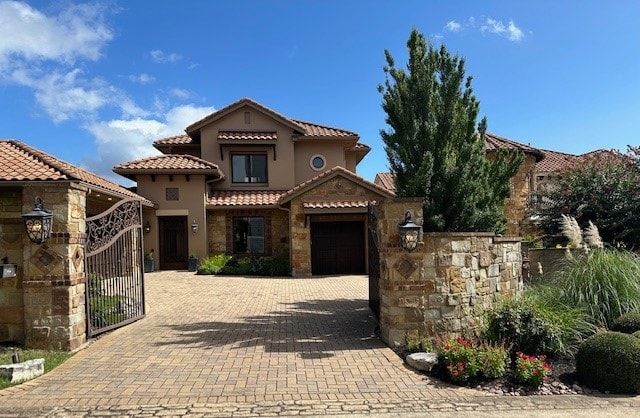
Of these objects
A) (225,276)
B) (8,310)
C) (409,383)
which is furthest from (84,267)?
(225,276)

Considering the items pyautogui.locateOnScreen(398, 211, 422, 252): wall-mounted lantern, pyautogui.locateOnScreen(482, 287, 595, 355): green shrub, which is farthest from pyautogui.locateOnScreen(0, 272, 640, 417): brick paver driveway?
pyautogui.locateOnScreen(398, 211, 422, 252): wall-mounted lantern

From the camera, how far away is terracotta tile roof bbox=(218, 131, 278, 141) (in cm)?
1962

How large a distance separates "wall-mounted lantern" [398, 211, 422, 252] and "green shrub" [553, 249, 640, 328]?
8.88ft

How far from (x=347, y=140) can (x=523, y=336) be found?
16.0 m

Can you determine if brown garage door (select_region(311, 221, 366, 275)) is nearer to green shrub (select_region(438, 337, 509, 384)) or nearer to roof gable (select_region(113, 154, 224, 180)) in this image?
roof gable (select_region(113, 154, 224, 180))

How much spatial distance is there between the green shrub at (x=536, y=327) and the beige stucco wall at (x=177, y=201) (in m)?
14.2

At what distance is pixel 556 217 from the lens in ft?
39.5

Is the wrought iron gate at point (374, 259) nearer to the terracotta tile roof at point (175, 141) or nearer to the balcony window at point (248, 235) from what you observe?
the balcony window at point (248, 235)

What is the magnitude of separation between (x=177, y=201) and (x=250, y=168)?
408cm

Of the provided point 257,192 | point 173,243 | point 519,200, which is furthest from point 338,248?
point 519,200

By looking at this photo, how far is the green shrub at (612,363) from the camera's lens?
5238 mm

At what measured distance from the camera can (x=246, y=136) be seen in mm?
20031

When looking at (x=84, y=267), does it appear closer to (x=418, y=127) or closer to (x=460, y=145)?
(x=418, y=127)

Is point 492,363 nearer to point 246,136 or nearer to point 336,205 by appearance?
point 336,205
